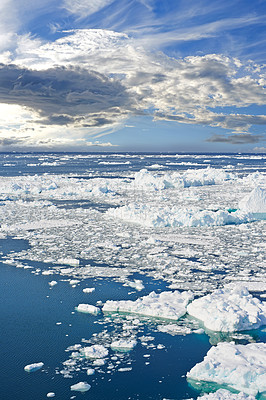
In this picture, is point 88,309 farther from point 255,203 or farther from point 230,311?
point 255,203

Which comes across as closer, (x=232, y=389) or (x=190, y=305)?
(x=232, y=389)

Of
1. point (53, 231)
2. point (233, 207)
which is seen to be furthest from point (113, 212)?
point (233, 207)

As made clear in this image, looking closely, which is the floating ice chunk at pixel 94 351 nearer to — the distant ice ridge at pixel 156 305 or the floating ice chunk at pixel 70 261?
the distant ice ridge at pixel 156 305

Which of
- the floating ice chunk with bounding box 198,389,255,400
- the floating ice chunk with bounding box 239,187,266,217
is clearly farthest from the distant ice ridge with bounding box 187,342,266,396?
the floating ice chunk with bounding box 239,187,266,217

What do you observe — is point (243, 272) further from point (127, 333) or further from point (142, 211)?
point (142, 211)

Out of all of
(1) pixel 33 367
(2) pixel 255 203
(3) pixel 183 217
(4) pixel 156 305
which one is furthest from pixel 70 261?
(2) pixel 255 203
